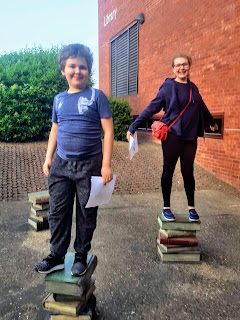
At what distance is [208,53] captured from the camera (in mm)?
6922

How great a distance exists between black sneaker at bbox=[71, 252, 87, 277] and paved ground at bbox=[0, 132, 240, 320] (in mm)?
466

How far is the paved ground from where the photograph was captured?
236cm

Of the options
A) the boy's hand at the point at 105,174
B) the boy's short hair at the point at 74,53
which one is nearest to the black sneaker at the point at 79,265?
the boy's hand at the point at 105,174

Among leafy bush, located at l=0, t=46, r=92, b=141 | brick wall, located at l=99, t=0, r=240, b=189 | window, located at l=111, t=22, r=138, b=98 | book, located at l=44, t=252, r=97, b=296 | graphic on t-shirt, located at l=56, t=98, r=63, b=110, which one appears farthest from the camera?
window, located at l=111, t=22, r=138, b=98

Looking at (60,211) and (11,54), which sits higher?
(11,54)

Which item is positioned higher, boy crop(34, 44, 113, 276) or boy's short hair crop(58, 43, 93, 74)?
boy's short hair crop(58, 43, 93, 74)

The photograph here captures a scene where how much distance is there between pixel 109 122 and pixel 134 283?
5.09ft

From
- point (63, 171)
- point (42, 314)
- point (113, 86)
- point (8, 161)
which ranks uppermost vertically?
point (113, 86)

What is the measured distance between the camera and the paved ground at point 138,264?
7.74ft

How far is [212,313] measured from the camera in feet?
7.52

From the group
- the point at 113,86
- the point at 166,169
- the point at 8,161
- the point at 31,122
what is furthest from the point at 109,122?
the point at 113,86

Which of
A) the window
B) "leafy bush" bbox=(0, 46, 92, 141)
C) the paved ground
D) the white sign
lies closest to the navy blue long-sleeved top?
the paved ground

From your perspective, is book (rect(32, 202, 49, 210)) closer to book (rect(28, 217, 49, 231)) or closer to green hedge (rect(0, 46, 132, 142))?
book (rect(28, 217, 49, 231))

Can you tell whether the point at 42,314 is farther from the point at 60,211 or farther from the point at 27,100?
the point at 27,100
